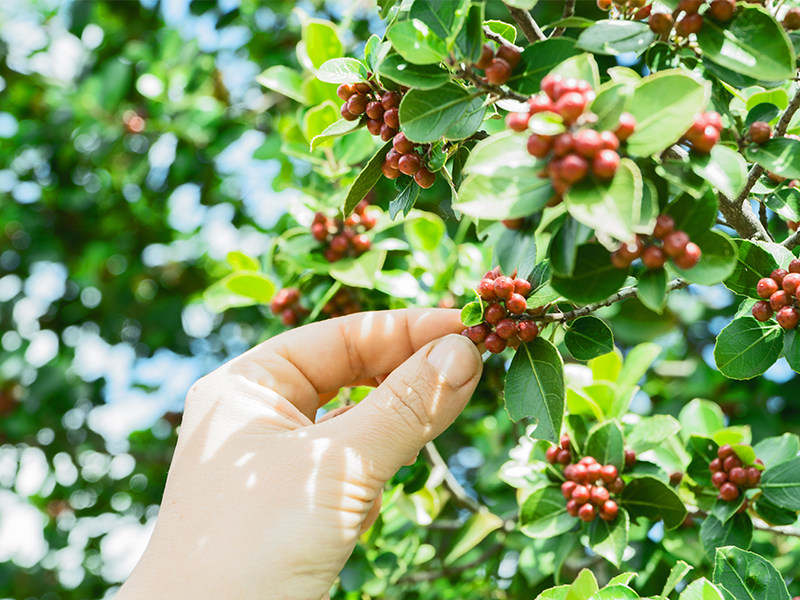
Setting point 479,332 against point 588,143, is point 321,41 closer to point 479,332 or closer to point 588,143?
point 479,332

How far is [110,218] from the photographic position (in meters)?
3.97

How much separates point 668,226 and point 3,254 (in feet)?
14.2

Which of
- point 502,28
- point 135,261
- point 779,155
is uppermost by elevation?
point 502,28

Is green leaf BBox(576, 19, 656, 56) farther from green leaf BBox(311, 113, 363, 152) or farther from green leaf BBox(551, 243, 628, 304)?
green leaf BBox(311, 113, 363, 152)

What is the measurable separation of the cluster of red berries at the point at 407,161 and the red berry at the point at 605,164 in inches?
14.5

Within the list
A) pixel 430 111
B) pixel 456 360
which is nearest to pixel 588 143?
pixel 430 111

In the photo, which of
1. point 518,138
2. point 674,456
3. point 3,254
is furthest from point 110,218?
point 518,138

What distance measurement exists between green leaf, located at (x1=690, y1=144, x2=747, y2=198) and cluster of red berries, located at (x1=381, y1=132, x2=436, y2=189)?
40 centimetres

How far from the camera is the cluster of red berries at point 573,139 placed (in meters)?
0.75

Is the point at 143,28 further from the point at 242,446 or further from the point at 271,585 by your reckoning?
the point at 271,585

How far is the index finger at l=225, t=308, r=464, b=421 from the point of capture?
1626 mm

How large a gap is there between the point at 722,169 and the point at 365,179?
571mm

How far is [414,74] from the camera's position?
3.23 ft

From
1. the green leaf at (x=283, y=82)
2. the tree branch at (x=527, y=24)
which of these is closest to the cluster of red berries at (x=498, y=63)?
the tree branch at (x=527, y=24)
